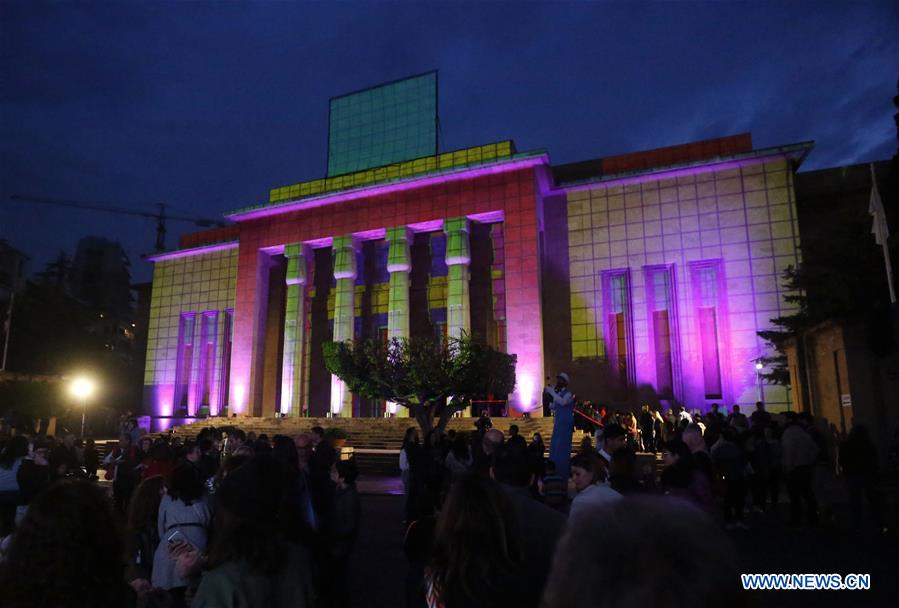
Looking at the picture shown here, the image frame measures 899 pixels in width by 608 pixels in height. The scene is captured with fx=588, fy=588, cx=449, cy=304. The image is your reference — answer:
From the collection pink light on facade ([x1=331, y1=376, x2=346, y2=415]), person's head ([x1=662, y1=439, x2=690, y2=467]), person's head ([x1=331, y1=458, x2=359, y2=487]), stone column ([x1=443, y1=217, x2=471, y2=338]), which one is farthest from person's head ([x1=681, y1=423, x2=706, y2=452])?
pink light on facade ([x1=331, y1=376, x2=346, y2=415])

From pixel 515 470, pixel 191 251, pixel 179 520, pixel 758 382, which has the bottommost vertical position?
pixel 179 520

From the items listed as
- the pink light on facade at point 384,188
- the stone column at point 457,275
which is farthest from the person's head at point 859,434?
the pink light on facade at point 384,188

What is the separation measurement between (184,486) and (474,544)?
3124 millimetres

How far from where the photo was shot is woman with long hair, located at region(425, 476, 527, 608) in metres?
2.51

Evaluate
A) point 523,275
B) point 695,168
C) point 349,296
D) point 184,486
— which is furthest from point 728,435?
point 349,296

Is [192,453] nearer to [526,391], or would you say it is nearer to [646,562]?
[646,562]

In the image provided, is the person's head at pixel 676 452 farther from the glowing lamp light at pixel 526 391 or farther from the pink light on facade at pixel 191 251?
the pink light on facade at pixel 191 251

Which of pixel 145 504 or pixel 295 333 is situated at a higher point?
pixel 295 333

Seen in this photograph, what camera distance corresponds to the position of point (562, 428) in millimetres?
8133

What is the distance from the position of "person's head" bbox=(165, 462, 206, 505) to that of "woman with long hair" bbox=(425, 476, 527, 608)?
2.78m

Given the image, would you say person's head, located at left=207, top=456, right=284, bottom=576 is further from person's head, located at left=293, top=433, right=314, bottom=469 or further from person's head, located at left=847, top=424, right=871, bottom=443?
person's head, located at left=847, top=424, right=871, bottom=443

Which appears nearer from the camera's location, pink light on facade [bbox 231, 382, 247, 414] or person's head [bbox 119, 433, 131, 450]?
person's head [bbox 119, 433, 131, 450]

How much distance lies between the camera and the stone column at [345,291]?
36.0m

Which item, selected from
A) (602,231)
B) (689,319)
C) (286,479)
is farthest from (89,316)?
(286,479)
